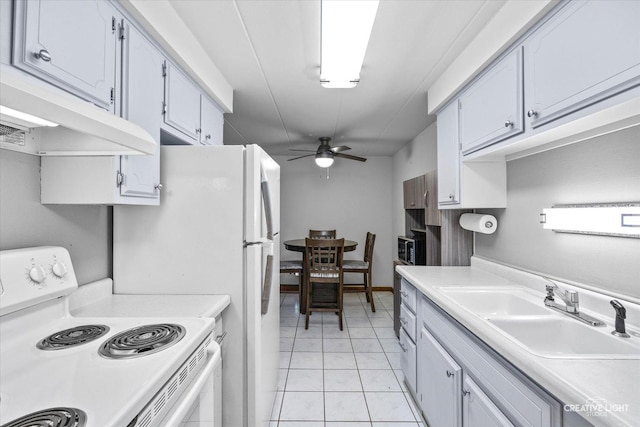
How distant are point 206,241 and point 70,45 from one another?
913mm

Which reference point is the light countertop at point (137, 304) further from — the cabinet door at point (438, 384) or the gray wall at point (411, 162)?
the gray wall at point (411, 162)

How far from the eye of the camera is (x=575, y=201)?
4.70 feet

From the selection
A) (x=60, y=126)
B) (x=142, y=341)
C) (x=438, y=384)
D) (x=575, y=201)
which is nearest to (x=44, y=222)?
(x=60, y=126)

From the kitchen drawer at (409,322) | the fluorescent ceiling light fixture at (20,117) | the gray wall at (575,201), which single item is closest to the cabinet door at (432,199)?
the gray wall at (575,201)

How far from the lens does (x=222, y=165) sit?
58.7 inches

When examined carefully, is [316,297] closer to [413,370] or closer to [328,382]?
[328,382]

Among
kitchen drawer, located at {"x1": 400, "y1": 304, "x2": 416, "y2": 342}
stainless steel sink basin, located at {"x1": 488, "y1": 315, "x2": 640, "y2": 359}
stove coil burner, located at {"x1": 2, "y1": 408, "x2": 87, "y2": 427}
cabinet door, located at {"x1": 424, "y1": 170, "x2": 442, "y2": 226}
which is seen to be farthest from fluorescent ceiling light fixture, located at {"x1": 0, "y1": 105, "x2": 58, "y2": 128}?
cabinet door, located at {"x1": 424, "y1": 170, "x2": 442, "y2": 226}

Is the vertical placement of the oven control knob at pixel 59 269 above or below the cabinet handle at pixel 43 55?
below

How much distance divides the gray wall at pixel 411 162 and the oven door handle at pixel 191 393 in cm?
309

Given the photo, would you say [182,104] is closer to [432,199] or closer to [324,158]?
[432,199]

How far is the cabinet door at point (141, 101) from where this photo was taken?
1.24m

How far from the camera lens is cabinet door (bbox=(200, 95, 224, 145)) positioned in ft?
6.84

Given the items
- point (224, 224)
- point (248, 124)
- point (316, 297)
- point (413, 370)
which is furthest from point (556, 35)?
point (316, 297)

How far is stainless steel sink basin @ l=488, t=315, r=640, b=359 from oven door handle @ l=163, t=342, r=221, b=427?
107 centimetres
